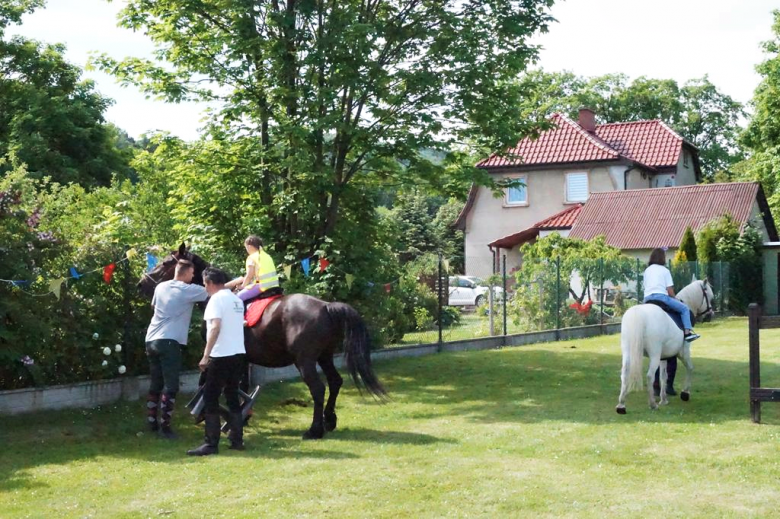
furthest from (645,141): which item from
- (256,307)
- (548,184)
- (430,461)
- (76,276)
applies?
(430,461)

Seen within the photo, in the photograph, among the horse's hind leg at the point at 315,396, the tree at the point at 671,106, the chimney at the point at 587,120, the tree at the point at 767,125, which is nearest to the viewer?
the horse's hind leg at the point at 315,396

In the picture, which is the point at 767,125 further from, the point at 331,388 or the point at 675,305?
the point at 331,388

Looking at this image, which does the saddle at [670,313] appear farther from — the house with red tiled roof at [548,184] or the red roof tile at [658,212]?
the house with red tiled roof at [548,184]

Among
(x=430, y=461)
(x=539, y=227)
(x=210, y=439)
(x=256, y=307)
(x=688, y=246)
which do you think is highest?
(x=539, y=227)

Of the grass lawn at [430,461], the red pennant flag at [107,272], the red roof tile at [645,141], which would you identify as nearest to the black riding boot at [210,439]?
the grass lawn at [430,461]

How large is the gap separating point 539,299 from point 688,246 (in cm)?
1347

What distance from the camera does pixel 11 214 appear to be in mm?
11945

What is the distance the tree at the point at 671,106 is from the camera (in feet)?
242

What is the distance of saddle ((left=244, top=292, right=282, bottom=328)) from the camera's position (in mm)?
12352

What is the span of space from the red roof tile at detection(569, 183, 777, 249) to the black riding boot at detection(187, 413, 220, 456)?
3469 centimetres

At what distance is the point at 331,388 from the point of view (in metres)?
12.2

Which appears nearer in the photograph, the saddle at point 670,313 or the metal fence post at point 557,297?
the saddle at point 670,313

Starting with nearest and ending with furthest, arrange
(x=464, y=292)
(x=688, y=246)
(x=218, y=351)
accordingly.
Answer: (x=218, y=351)
(x=464, y=292)
(x=688, y=246)

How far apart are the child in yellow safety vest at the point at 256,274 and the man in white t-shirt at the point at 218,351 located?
172cm
